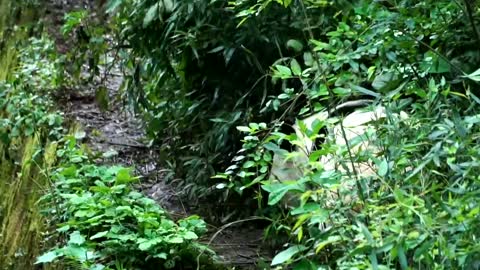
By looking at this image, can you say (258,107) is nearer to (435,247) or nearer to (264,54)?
(264,54)

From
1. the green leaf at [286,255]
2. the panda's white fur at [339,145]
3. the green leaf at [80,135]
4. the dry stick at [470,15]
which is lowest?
the green leaf at [286,255]

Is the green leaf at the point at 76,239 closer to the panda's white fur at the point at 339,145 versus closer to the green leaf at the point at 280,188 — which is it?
the panda's white fur at the point at 339,145

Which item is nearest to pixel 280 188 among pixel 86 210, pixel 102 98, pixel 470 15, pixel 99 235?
pixel 470 15

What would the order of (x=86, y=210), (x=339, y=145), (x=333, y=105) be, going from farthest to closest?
(x=86, y=210), (x=333, y=105), (x=339, y=145)

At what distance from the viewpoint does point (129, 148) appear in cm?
456

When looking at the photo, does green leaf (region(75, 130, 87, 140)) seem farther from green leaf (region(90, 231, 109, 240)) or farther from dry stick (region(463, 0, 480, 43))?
dry stick (region(463, 0, 480, 43))

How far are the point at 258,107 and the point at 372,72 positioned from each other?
3.39ft

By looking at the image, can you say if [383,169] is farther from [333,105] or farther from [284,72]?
[284,72]

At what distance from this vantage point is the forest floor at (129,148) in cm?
337

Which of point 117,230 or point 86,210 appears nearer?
point 117,230

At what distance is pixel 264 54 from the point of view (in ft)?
11.2

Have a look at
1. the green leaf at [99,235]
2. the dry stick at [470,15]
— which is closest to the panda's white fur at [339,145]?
the dry stick at [470,15]

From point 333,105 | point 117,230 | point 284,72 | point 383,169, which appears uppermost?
point 284,72

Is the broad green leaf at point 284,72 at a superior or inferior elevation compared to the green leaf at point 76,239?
superior
